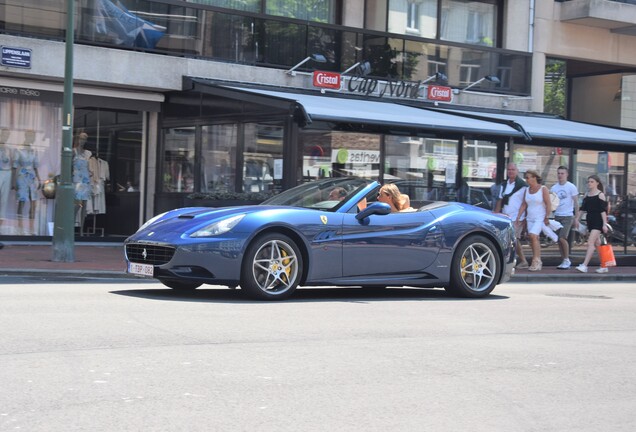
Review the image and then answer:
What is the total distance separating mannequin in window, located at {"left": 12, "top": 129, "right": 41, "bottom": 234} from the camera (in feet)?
63.9

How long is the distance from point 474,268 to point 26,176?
34.8 ft

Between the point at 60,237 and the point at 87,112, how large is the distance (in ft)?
20.6

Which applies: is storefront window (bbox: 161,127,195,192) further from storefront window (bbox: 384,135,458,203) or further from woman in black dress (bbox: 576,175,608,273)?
woman in black dress (bbox: 576,175,608,273)

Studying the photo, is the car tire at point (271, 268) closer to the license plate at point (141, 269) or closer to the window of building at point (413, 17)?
the license plate at point (141, 269)

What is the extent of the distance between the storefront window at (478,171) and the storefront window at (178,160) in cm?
564

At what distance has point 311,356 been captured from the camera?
7.12 meters

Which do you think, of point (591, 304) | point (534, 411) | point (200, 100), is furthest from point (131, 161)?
point (534, 411)

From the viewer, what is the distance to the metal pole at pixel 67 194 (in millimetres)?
15062

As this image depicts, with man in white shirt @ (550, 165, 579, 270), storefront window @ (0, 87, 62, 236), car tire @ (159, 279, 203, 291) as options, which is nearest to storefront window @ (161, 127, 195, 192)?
storefront window @ (0, 87, 62, 236)

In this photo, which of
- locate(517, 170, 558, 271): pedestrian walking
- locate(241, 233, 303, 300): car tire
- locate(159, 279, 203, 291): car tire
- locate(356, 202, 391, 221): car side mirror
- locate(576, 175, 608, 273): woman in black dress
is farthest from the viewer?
locate(576, 175, 608, 273): woman in black dress

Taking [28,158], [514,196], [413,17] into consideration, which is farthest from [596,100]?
[28,158]

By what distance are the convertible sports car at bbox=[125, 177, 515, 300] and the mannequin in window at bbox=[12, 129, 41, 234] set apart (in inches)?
362

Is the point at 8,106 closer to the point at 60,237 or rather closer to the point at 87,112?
the point at 87,112

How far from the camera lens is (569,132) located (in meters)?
20.3
